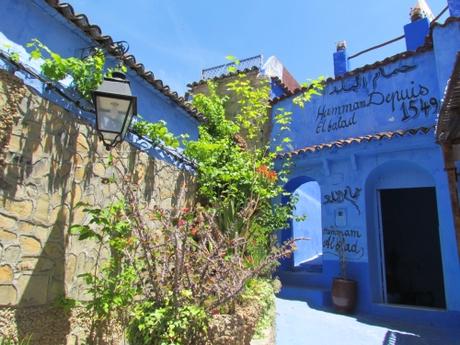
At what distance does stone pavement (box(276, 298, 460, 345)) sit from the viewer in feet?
18.6

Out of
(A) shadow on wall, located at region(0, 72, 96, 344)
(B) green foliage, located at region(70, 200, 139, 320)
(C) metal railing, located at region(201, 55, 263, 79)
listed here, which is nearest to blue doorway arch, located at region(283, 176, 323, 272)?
(C) metal railing, located at region(201, 55, 263, 79)

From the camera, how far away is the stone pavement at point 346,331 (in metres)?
5.66

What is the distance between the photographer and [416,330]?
21.4ft

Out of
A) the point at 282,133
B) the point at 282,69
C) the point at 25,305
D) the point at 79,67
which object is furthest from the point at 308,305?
the point at 282,69

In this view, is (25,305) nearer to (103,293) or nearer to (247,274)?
(103,293)

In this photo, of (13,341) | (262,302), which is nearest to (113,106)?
(13,341)

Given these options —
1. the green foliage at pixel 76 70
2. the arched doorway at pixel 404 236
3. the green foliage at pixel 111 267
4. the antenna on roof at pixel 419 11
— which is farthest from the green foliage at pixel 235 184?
the antenna on roof at pixel 419 11

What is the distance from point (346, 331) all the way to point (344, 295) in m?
1.58

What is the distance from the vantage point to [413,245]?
35.6 ft

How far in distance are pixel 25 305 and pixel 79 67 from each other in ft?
8.26

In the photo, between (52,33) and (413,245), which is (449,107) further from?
(413,245)

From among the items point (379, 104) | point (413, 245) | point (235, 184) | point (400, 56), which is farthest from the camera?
point (413, 245)

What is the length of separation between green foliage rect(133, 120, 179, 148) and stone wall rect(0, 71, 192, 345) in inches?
38.6

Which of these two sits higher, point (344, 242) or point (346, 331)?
point (344, 242)
